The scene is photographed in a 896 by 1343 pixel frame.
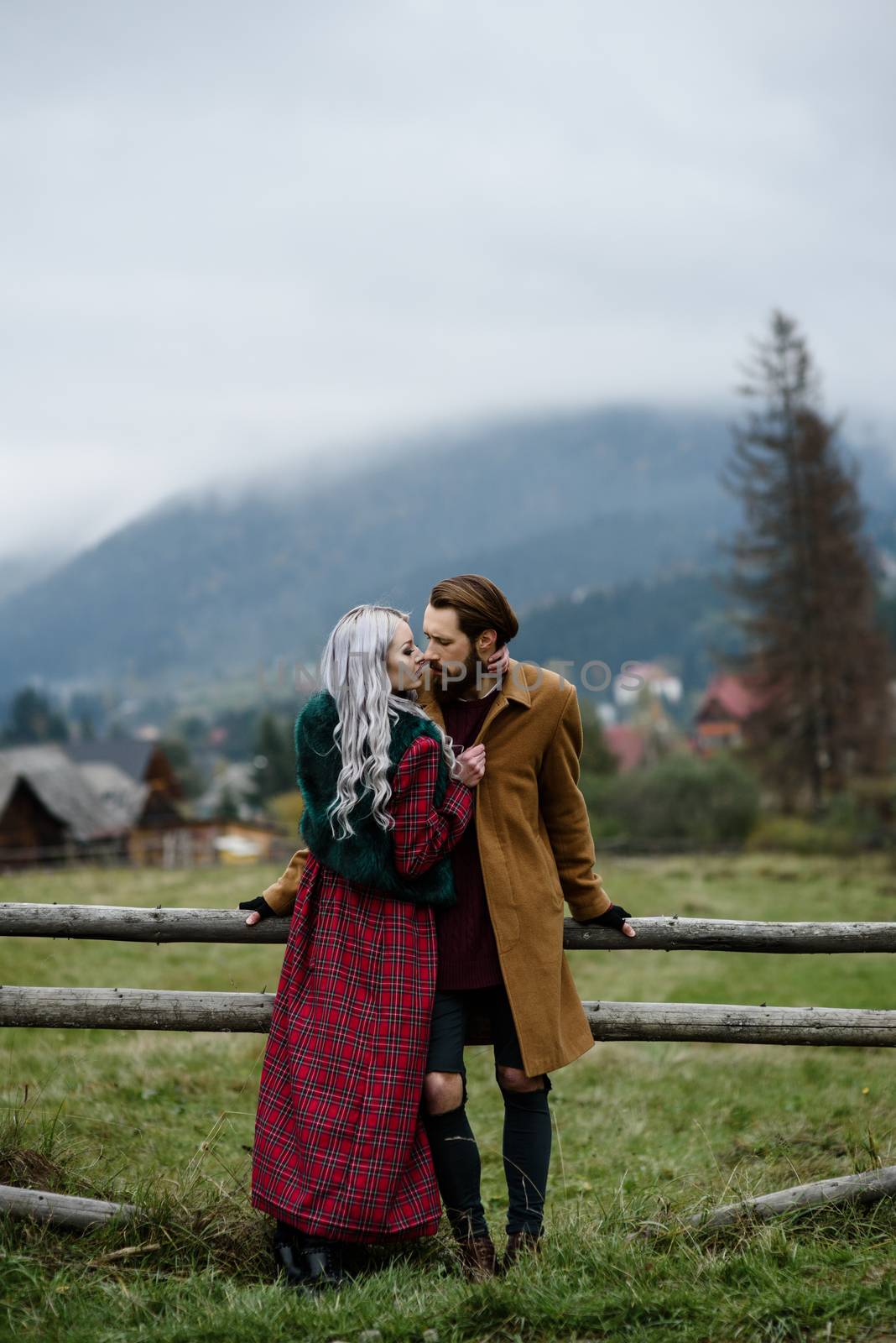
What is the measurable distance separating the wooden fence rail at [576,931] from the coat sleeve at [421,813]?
2.55ft

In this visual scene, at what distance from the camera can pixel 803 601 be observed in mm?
40969

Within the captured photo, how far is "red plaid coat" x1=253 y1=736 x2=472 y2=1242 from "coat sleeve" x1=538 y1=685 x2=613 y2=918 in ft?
1.04

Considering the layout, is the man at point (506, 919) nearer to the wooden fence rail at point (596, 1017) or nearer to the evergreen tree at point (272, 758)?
the wooden fence rail at point (596, 1017)

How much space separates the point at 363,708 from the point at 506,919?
0.81 metres

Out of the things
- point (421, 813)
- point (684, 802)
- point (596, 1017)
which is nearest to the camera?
point (421, 813)

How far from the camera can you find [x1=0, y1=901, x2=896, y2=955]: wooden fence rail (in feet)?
13.4

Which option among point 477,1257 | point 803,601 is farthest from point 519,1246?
point 803,601

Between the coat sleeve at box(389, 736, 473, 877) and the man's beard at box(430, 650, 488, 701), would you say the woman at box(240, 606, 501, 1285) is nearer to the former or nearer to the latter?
the coat sleeve at box(389, 736, 473, 877)

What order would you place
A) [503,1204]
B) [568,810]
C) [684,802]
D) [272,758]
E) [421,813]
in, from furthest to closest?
[272,758] → [684,802] → [503,1204] → [568,810] → [421,813]

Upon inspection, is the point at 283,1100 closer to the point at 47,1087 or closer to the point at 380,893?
the point at 380,893

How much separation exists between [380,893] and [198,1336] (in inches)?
51.4

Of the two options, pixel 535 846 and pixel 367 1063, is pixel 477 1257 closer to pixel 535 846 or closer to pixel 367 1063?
pixel 367 1063

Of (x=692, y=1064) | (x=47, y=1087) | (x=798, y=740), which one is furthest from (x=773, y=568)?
(x=47, y=1087)

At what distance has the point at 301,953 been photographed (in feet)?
12.1
